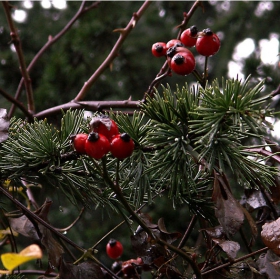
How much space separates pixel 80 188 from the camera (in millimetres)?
639

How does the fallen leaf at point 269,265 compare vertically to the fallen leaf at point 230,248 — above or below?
below

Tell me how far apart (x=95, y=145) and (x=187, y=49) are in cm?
22

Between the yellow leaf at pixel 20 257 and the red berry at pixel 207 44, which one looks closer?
the yellow leaf at pixel 20 257

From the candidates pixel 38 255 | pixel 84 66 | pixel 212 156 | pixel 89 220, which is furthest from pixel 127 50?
pixel 38 255

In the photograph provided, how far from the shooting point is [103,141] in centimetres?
46

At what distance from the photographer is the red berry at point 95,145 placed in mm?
452

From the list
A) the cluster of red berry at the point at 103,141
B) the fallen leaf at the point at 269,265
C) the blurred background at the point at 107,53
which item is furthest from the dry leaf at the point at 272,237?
the blurred background at the point at 107,53

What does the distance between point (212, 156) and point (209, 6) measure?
9.86 ft

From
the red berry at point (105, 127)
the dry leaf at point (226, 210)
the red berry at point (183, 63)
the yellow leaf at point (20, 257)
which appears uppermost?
the red berry at point (183, 63)

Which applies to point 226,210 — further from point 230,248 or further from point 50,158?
point 50,158

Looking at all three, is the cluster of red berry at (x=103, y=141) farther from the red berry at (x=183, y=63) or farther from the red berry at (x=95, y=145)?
the red berry at (x=183, y=63)

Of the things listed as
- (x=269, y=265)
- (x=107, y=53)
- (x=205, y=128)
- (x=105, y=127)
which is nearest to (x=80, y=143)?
(x=105, y=127)

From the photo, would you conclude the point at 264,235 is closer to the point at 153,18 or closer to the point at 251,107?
the point at 251,107

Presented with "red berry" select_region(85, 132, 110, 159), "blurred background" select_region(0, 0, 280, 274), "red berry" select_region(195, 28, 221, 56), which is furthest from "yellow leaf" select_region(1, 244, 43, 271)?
"blurred background" select_region(0, 0, 280, 274)
